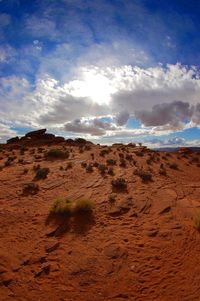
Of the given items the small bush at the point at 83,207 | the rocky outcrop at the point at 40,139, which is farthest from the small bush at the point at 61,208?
the rocky outcrop at the point at 40,139

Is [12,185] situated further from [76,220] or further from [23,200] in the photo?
[76,220]

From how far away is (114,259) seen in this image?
739cm

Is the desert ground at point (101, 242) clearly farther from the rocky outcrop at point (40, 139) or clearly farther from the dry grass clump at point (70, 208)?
the rocky outcrop at point (40, 139)

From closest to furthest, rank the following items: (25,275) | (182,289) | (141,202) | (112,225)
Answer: (182,289) → (25,275) → (112,225) → (141,202)

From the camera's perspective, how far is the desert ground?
6.19 meters

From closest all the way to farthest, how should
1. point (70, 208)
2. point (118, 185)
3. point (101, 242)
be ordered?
point (101, 242) → point (70, 208) → point (118, 185)

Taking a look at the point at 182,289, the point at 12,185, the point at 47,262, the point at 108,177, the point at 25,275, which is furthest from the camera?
the point at 108,177

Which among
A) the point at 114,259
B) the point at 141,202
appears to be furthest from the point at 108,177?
the point at 114,259

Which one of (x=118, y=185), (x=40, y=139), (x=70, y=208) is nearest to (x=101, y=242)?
(x=70, y=208)

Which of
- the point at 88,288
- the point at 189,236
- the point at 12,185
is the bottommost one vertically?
the point at 88,288

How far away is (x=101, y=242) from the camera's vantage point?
8.35 meters

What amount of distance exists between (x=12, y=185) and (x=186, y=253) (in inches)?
421

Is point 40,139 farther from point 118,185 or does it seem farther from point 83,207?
point 83,207

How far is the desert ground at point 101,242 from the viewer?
619 centimetres
